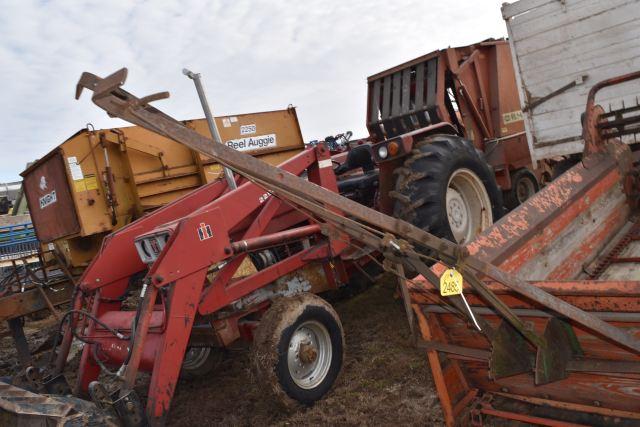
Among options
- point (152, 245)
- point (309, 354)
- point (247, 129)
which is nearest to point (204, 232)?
point (152, 245)

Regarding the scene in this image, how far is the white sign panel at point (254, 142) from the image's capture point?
28.2 ft

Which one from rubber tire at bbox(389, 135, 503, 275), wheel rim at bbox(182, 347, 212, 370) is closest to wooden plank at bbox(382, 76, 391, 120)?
rubber tire at bbox(389, 135, 503, 275)

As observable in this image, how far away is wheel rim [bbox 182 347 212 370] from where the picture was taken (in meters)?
4.34

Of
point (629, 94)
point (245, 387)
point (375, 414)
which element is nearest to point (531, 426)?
point (375, 414)

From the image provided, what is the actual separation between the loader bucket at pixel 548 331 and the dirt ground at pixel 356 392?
1.53ft

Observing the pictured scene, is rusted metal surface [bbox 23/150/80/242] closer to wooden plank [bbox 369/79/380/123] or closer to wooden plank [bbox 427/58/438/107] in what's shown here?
wooden plank [bbox 369/79/380/123]

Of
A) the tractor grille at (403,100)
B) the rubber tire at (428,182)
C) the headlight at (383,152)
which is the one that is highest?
the tractor grille at (403,100)

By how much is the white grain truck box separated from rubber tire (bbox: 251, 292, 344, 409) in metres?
3.56

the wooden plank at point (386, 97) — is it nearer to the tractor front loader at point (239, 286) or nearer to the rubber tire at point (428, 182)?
the rubber tire at point (428, 182)

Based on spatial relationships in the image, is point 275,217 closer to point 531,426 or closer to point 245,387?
point 245,387

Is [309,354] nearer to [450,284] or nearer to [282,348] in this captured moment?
[282,348]

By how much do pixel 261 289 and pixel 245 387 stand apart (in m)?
0.88

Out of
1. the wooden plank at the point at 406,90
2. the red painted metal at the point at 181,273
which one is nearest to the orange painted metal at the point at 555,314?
the red painted metal at the point at 181,273

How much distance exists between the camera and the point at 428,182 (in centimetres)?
408
